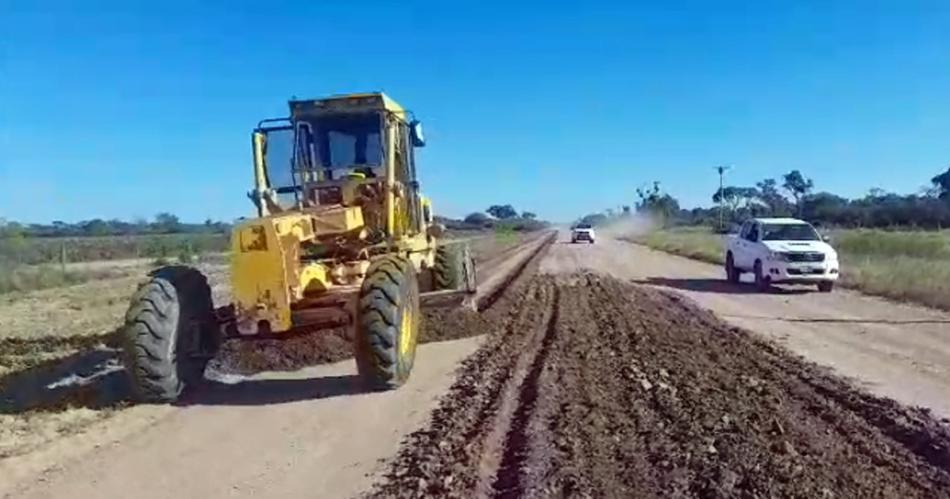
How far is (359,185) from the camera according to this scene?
1184 centimetres

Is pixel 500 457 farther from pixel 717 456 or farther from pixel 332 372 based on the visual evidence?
pixel 332 372

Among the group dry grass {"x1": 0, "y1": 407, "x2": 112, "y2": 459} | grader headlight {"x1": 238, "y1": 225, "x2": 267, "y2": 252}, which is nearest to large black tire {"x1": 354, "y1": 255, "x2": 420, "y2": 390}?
grader headlight {"x1": 238, "y1": 225, "x2": 267, "y2": 252}

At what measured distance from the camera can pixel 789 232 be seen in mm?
24125

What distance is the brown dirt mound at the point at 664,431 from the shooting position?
622 centimetres

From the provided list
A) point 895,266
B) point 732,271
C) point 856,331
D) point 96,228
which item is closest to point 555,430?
point 856,331

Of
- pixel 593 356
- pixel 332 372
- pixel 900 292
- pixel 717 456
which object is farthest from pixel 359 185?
pixel 900 292

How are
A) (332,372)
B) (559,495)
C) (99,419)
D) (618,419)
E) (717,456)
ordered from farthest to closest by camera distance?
1. (332,372)
2. (99,419)
3. (618,419)
4. (717,456)
5. (559,495)

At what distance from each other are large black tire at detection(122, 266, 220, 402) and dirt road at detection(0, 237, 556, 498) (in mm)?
256

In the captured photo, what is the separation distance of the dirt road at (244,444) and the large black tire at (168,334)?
256mm

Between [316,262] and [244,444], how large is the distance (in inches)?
124

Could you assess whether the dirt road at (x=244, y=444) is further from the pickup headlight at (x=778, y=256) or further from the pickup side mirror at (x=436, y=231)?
the pickup headlight at (x=778, y=256)

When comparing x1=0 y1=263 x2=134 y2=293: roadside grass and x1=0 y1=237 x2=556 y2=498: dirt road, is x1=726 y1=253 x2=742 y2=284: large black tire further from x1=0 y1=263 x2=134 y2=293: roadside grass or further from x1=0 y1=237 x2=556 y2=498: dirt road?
x1=0 y1=263 x2=134 y2=293: roadside grass

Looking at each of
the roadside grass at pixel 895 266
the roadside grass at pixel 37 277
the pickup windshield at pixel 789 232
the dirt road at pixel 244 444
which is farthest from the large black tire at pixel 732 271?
the roadside grass at pixel 37 277

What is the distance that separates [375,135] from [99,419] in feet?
16.3
